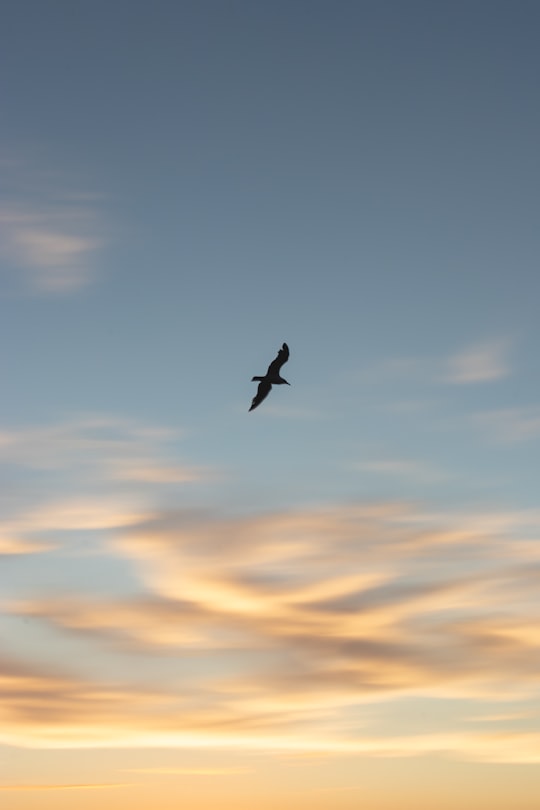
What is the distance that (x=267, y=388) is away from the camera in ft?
180

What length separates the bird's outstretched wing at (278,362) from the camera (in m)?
54.9

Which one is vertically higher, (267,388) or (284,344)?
(284,344)

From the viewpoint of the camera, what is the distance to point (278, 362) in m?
55.1

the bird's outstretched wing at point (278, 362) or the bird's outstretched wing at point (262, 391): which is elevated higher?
the bird's outstretched wing at point (278, 362)

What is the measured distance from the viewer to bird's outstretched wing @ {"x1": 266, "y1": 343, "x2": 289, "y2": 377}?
5488 cm

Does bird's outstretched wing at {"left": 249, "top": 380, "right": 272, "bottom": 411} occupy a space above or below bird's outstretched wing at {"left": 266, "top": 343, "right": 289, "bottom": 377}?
below

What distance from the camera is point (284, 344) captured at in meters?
56.3

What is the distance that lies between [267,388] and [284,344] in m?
3.79
